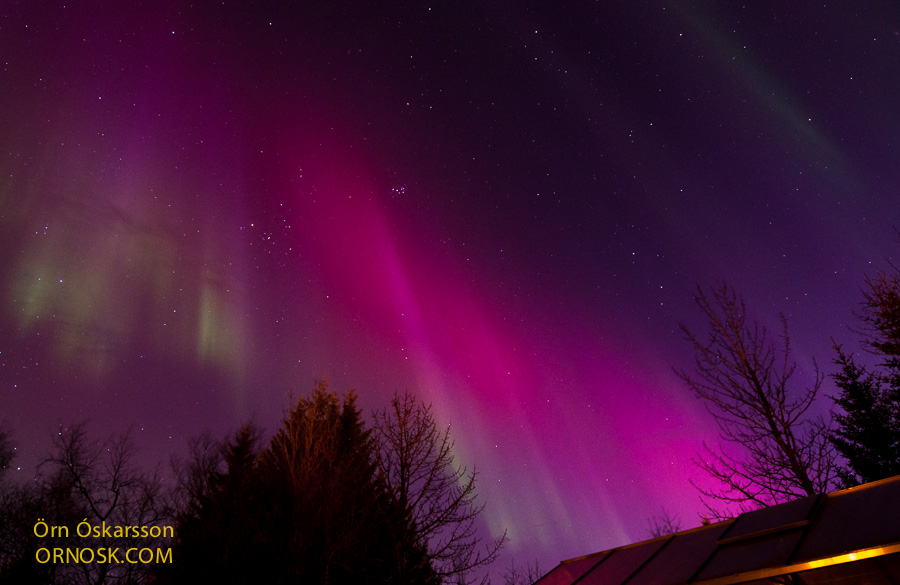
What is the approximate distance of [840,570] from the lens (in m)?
4.42

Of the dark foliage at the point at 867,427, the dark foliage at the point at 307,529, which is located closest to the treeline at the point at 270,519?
the dark foliage at the point at 307,529

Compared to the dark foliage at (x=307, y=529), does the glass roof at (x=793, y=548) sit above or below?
below

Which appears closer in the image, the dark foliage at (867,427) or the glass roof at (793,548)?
the glass roof at (793,548)

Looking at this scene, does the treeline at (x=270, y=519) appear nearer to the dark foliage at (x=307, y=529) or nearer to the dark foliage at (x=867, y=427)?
the dark foliage at (x=307, y=529)

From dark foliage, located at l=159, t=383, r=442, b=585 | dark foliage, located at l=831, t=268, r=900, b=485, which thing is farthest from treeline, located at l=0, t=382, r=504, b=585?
dark foliage, located at l=831, t=268, r=900, b=485

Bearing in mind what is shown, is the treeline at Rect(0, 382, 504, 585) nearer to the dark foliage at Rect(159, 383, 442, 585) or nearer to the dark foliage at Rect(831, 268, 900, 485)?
the dark foliage at Rect(159, 383, 442, 585)

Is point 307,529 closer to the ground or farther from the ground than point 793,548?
farther from the ground

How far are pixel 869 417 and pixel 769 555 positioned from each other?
71.3 feet

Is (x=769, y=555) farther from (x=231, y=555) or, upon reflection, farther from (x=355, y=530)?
(x=231, y=555)

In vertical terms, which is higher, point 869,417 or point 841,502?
point 869,417

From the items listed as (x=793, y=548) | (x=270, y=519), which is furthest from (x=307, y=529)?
(x=793, y=548)

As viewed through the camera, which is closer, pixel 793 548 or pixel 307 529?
pixel 793 548

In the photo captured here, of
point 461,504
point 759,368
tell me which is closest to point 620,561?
point 759,368

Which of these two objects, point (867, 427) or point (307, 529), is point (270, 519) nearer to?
point (307, 529)
